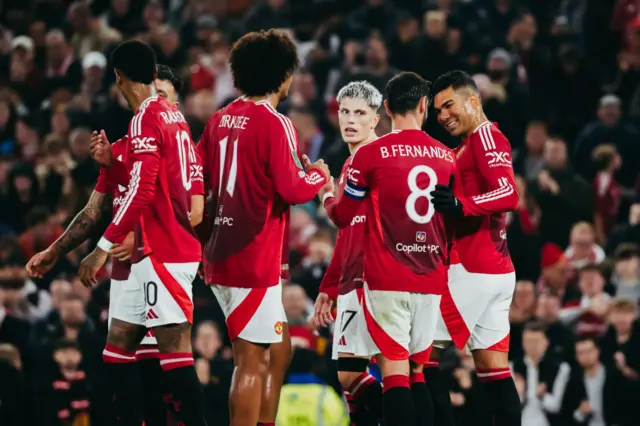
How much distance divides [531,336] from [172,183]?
17.7 ft

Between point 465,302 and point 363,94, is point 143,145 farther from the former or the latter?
point 465,302

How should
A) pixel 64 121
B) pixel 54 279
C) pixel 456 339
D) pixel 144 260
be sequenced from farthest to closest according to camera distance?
pixel 64 121 → pixel 54 279 → pixel 456 339 → pixel 144 260

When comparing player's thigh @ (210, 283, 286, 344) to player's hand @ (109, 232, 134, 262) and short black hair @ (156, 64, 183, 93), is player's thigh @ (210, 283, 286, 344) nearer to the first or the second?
player's hand @ (109, 232, 134, 262)

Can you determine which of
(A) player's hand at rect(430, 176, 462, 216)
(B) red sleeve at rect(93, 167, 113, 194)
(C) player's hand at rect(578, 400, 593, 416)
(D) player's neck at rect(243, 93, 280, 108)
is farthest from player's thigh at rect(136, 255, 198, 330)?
(C) player's hand at rect(578, 400, 593, 416)

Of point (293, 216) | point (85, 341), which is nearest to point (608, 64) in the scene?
point (293, 216)

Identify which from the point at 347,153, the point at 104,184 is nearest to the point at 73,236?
the point at 104,184

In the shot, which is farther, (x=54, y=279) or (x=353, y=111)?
(x=54, y=279)

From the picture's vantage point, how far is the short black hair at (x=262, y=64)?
8.10 metres

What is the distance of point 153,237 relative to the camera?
7.87 m

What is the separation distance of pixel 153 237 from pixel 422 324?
1.71 metres

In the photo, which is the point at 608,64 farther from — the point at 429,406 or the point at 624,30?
the point at 429,406

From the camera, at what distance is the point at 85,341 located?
12.4 m

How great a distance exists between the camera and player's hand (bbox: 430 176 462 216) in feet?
25.7

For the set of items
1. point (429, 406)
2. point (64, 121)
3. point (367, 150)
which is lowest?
point (429, 406)
